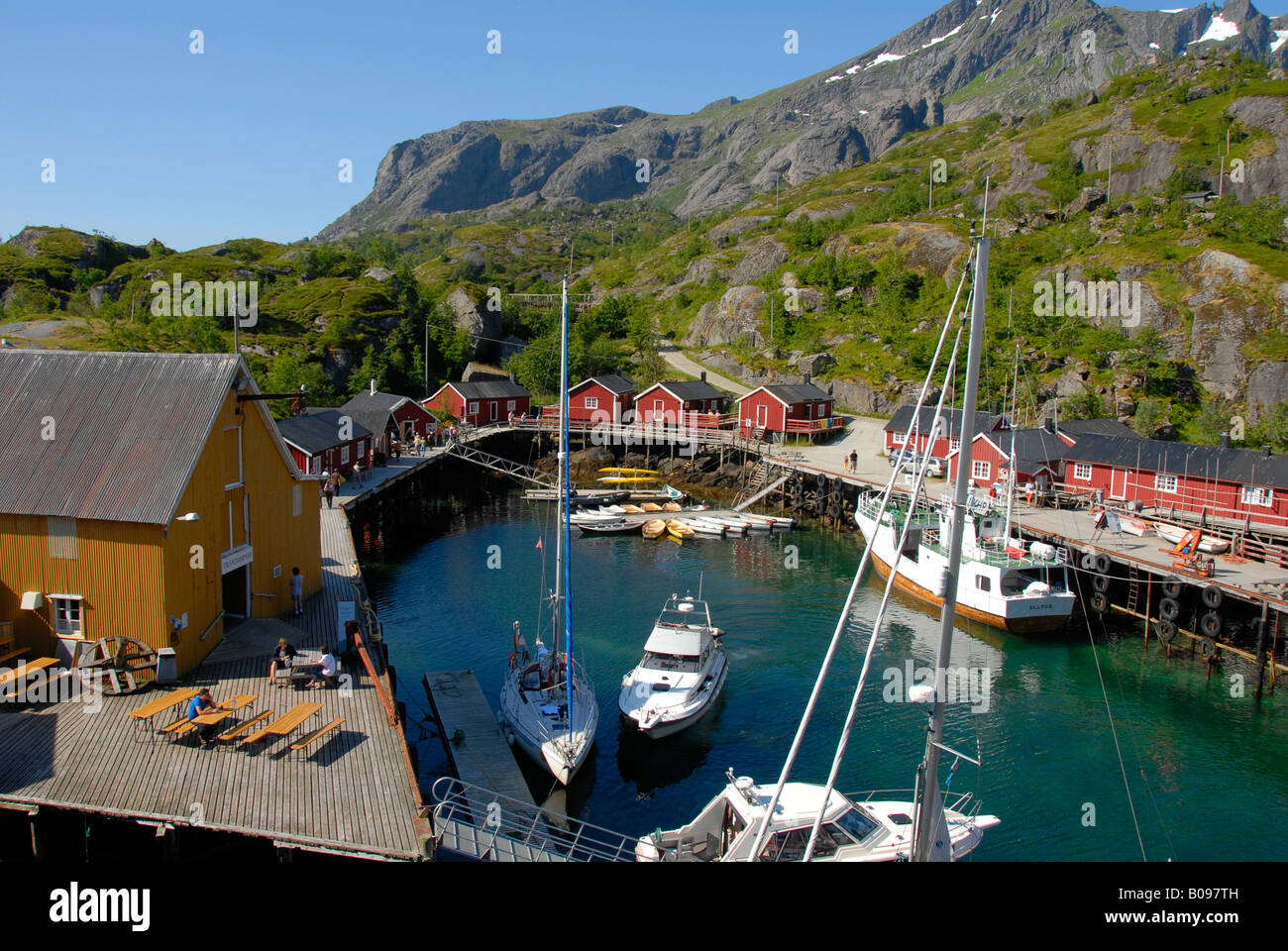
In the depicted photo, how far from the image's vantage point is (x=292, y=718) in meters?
16.0

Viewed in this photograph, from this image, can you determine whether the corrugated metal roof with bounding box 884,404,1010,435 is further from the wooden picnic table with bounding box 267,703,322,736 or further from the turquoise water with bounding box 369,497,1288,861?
the wooden picnic table with bounding box 267,703,322,736

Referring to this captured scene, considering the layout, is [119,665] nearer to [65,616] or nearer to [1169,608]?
[65,616]

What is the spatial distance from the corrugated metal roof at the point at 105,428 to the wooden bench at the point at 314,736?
569cm

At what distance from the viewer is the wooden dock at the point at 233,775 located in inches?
519

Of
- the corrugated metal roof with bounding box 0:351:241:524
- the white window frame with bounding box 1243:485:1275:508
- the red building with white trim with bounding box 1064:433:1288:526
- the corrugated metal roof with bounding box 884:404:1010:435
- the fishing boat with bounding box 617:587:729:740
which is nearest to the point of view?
the corrugated metal roof with bounding box 0:351:241:524

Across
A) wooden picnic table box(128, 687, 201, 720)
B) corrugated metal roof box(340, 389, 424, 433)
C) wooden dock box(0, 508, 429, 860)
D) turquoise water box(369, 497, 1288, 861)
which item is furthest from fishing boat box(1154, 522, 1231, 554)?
corrugated metal roof box(340, 389, 424, 433)

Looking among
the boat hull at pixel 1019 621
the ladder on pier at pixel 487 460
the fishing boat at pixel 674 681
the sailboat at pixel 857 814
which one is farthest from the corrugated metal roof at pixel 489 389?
the sailboat at pixel 857 814

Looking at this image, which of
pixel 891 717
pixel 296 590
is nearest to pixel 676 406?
pixel 891 717

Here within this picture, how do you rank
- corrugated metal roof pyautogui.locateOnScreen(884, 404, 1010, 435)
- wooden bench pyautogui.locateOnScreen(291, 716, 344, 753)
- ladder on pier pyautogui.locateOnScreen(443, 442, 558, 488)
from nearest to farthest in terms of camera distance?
1. wooden bench pyautogui.locateOnScreen(291, 716, 344, 753)
2. corrugated metal roof pyautogui.locateOnScreen(884, 404, 1010, 435)
3. ladder on pier pyautogui.locateOnScreen(443, 442, 558, 488)

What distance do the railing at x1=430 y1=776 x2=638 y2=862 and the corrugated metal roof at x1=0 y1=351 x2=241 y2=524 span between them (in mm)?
8562

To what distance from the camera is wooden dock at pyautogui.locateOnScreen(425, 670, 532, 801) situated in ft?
64.5

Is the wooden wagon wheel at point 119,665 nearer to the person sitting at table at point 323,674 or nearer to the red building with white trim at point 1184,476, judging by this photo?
the person sitting at table at point 323,674

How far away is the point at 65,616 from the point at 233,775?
7.00 m
